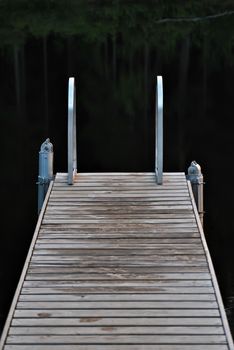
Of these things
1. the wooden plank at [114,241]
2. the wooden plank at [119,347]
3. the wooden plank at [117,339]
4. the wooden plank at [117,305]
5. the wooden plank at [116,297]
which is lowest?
the wooden plank at [119,347]

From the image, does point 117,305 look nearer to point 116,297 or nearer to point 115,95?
point 116,297

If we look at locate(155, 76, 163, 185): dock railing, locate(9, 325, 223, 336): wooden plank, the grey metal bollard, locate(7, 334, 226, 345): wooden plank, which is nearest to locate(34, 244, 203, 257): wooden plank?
locate(9, 325, 223, 336): wooden plank

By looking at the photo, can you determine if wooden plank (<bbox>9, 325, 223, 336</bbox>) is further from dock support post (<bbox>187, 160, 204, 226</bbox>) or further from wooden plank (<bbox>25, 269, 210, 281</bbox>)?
dock support post (<bbox>187, 160, 204, 226</bbox>)

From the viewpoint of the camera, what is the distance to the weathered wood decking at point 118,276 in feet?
20.8

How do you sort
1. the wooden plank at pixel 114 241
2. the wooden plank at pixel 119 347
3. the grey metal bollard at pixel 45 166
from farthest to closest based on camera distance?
the grey metal bollard at pixel 45 166
the wooden plank at pixel 114 241
the wooden plank at pixel 119 347

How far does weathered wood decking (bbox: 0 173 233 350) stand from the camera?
6.34 meters

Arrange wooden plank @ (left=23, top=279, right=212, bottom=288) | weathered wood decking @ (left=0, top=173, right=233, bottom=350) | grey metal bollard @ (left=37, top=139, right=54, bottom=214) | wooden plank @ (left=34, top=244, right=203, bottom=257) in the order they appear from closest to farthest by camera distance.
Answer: weathered wood decking @ (left=0, top=173, right=233, bottom=350)
wooden plank @ (left=23, top=279, right=212, bottom=288)
wooden plank @ (left=34, top=244, right=203, bottom=257)
grey metal bollard @ (left=37, top=139, right=54, bottom=214)

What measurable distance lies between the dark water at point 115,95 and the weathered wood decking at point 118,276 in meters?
1.29

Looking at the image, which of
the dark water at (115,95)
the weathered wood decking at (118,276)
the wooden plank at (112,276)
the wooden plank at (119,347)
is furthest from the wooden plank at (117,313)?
the dark water at (115,95)

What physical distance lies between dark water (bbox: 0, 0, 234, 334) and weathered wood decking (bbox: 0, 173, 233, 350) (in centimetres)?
129

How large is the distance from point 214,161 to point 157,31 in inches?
660

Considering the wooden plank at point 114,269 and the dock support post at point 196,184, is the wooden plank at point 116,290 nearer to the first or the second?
the wooden plank at point 114,269

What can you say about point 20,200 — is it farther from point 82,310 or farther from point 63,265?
point 82,310

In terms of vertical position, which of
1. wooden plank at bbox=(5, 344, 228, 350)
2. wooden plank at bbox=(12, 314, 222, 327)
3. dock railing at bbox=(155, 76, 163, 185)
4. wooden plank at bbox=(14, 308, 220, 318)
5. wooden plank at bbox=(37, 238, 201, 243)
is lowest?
wooden plank at bbox=(5, 344, 228, 350)
